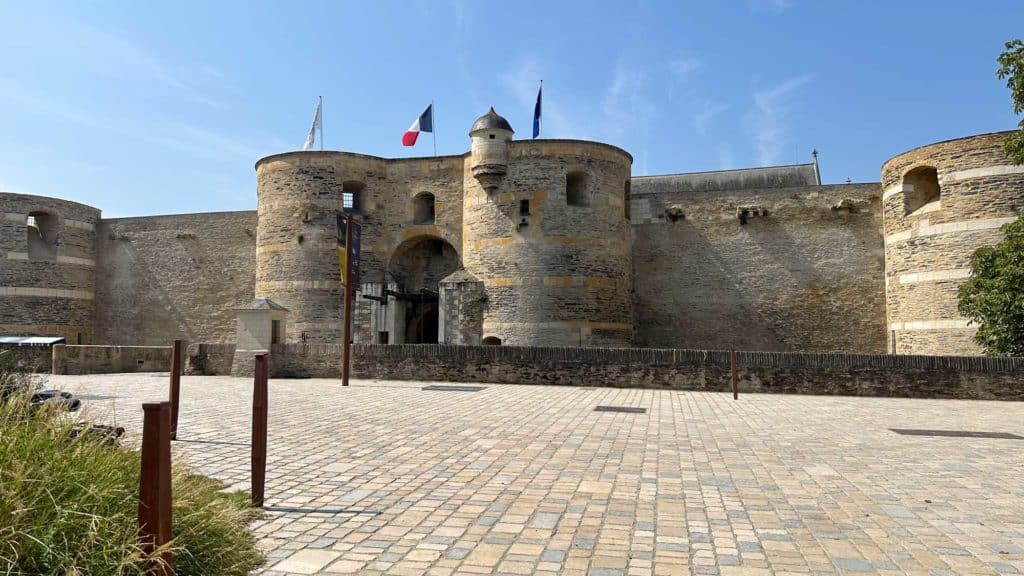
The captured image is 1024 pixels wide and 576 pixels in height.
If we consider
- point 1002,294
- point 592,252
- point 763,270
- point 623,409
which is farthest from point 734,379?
point 763,270

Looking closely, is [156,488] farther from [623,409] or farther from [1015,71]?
[1015,71]

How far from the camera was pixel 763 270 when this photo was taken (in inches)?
939

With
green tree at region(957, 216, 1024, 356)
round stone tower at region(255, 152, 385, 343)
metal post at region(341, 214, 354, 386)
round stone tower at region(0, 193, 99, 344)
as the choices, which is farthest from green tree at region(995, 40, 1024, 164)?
round stone tower at region(0, 193, 99, 344)

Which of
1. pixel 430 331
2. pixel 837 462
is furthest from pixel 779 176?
pixel 837 462

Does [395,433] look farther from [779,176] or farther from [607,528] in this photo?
[779,176]

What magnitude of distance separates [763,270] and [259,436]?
21.8 metres

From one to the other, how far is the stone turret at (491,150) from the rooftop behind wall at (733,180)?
396 inches

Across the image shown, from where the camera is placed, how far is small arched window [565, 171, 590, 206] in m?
22.5

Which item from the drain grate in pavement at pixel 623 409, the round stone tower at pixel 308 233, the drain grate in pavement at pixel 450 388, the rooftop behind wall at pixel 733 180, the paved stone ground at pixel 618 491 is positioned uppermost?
the rooftop behind wall at pixel 733 180

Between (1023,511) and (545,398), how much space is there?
8.27 metres

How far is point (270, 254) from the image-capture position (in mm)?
24422

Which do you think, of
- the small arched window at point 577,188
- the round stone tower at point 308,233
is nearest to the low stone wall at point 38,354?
the round stone tower at point 308,233

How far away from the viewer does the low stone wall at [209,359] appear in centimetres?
1842

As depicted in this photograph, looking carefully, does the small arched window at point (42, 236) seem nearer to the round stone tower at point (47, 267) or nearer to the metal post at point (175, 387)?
the round stone tower at point (47, 267)
